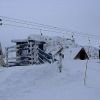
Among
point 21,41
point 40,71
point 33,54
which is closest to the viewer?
point 40,71

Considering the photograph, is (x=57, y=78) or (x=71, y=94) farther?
(x=57, y=78)

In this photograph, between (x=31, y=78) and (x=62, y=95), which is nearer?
(x=62, y=95)

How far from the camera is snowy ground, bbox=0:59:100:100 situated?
10.4 m

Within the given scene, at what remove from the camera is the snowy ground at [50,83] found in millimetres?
10406

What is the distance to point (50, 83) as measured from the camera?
1191 centimetres

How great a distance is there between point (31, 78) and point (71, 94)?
307 centimetres

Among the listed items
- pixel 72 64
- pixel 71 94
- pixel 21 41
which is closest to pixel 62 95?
pixel 71 94

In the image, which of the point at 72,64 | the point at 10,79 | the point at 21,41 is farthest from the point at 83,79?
the point at 21,41

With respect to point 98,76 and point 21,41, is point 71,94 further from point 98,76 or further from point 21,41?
point 21,41

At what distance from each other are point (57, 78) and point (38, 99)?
2.35 metres

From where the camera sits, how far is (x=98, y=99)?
9.72 metres

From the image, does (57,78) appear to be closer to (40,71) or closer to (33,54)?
(40,71)

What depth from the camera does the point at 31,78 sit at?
12.9 m

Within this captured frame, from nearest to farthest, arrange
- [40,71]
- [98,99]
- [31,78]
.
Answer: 1. [98,99]
2. [31,78]
3. [40,71]
